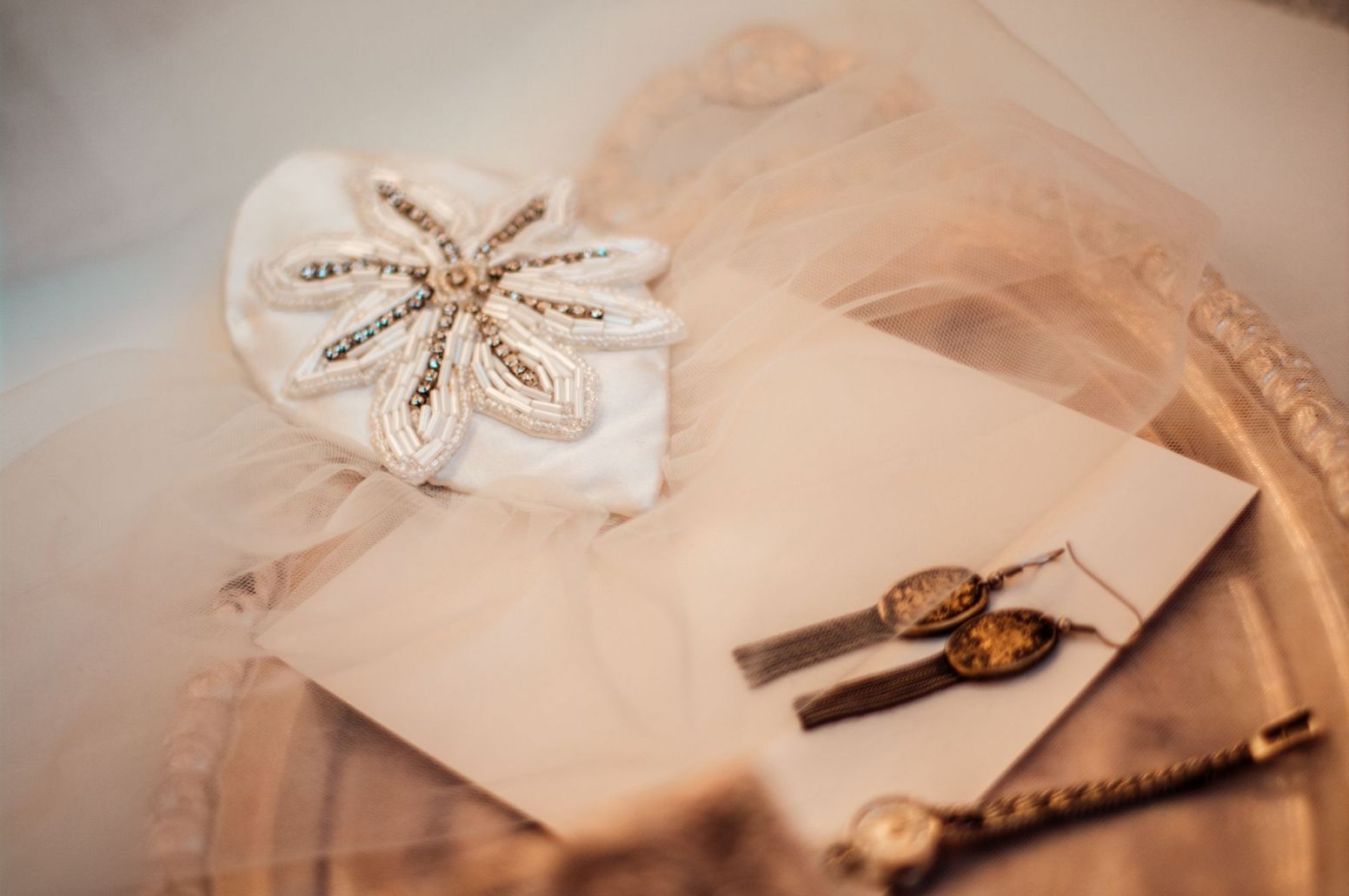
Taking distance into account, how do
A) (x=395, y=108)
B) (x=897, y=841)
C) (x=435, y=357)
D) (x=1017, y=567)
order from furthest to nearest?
(x=395, y=108)
(x=435, y=357)
(x=1017, y=567)
(x=897, y=841)

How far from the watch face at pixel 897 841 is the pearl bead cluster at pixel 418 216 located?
1.80ft

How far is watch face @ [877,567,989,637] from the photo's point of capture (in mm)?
581

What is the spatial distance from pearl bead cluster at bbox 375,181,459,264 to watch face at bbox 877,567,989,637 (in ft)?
1.51

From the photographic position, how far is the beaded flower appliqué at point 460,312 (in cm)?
69

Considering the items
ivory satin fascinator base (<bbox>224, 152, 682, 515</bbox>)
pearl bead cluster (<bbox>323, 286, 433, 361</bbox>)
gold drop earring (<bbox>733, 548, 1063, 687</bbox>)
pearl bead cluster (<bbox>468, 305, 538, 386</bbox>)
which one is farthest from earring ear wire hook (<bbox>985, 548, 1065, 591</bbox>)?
pearl bead cluster (<bbox>323, 286, 433, 361</bbox>)

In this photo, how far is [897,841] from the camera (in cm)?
50

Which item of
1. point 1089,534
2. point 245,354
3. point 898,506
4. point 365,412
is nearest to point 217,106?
point 245,354

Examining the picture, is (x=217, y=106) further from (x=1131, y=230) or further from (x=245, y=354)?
(x=1131, y=230)

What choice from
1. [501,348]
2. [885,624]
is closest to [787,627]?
[885,624]

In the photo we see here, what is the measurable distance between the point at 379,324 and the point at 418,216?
0.42 feet

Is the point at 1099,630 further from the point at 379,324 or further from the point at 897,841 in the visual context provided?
the point at 379,324

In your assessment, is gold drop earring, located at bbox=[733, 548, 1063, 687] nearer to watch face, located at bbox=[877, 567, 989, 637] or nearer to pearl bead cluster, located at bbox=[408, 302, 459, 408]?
watch face, located at bbox=[877, 567, 989, 637]

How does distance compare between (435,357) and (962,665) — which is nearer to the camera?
(962,665)

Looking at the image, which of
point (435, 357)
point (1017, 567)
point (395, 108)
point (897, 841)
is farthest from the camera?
point (395, 108)
